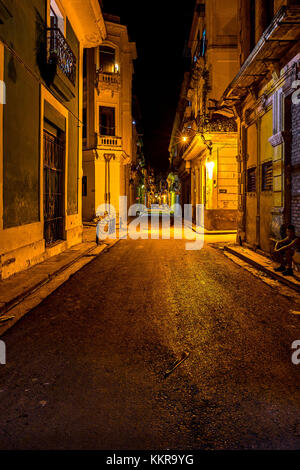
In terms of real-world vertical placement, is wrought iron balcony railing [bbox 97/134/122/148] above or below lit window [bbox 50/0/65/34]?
below

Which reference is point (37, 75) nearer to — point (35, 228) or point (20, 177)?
point (20, 177)

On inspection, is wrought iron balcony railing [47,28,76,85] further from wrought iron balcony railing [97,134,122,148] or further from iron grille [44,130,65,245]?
wrought iron balcony railing [97,134,122,148]

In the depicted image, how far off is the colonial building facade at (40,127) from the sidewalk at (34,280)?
1.08ft

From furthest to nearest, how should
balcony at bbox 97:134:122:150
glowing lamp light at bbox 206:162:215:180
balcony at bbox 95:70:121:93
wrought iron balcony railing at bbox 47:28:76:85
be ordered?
balcony at bbox 97:134:122:150, balcony at bbox 95:70:121:93, glowing lamp light at bbox 206:162:215:180, wrought iron balcony railing at bbox 47:28:76:85

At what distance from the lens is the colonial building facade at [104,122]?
26.8 meters

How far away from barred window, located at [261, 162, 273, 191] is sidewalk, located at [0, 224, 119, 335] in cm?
610

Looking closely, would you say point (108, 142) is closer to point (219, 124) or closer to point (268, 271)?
point (219, 124)

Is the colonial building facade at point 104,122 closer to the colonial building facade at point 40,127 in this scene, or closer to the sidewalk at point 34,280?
the colonial building facade at point 40,127

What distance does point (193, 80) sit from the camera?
26156mm

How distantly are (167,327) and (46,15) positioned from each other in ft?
32.4

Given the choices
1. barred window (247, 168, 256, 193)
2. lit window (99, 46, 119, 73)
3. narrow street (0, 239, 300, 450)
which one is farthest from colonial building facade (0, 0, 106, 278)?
lit window (99, 46, 119, 73)

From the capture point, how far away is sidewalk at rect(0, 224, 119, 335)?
18.6ft

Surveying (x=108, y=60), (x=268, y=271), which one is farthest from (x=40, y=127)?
(x=108, y=60)

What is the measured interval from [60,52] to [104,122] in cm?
1712
